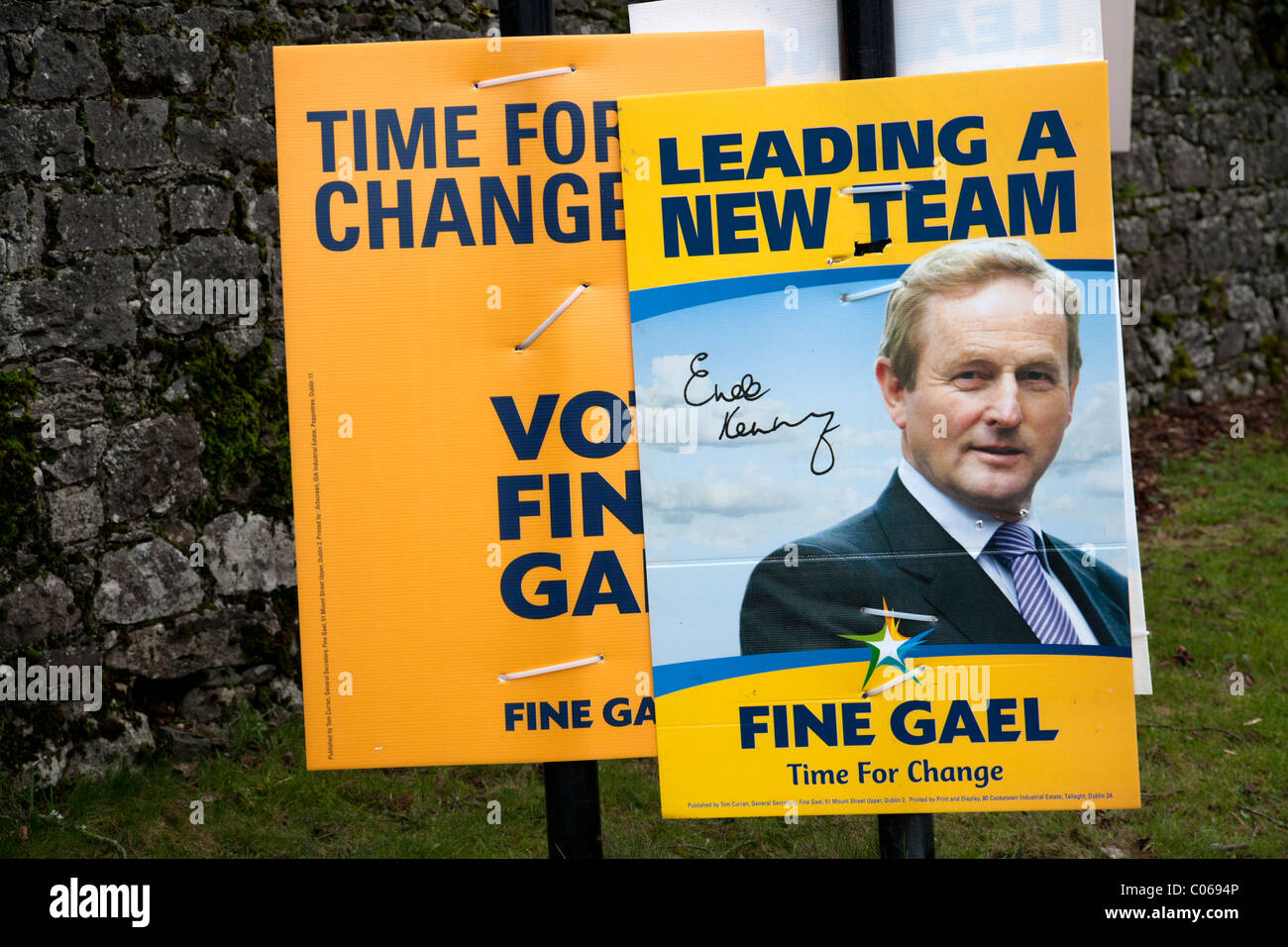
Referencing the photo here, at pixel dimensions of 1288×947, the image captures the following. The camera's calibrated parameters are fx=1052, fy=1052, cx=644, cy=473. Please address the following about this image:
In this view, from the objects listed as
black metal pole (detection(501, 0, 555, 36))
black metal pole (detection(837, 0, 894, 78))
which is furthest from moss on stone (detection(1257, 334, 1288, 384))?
black metal pole (detection(501, 0, 555, 36))

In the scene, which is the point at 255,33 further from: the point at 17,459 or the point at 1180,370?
the point at 1180,370

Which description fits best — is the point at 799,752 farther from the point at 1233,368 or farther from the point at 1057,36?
the point at 1233,368

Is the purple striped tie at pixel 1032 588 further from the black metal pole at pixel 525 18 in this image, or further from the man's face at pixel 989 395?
the black metal pole at pixel 525 18

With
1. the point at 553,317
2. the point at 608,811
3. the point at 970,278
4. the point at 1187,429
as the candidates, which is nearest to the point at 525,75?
the point at 553,317

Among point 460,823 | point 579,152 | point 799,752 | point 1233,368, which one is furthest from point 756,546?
point 1233,368

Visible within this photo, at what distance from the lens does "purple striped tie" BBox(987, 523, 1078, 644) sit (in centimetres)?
183

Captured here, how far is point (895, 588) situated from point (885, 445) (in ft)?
0.83

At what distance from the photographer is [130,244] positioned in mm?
3621

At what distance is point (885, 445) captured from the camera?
1.85m

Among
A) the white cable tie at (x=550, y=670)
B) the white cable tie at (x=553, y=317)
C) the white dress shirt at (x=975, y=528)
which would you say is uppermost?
the white cable tie at (x=553, y=317)

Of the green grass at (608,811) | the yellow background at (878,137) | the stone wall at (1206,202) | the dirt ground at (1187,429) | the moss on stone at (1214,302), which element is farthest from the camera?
the moss on stone at (1214,302)

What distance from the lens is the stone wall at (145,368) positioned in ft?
11.4

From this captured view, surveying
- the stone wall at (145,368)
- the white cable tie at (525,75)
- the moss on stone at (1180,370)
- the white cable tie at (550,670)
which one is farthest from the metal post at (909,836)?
the moss on stone at (1180,370)

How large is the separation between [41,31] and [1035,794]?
12.4 ft
